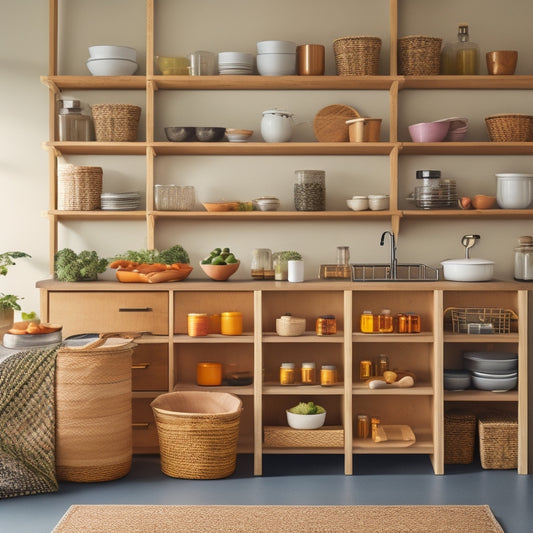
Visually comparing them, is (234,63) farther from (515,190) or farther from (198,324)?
(515,190)

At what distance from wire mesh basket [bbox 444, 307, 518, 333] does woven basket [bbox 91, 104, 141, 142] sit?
2.16m

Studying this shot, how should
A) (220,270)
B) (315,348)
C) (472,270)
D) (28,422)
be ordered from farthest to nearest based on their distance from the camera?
(315,348) → (220,270) → (472,270) → (28,422)

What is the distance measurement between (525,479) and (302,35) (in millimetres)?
2927

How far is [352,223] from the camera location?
529 centimetres

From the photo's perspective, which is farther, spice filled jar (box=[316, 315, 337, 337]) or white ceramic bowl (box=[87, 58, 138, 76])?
white ceramic bowl (box=[87, 58, 138, 76])

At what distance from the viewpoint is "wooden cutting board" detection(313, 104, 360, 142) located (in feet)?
16.9

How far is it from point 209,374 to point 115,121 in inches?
63.8

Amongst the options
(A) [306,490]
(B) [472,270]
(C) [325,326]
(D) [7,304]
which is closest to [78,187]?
(D) [7,304]

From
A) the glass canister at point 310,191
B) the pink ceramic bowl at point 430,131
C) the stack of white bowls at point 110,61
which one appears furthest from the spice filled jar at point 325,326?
the stack of white bowls at point 110,61

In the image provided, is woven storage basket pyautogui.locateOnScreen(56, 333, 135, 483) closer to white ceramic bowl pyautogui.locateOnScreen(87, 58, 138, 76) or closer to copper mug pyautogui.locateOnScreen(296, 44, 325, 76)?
white ceramic bowl pyautogui.locateOnScreen(87, 58, 138, 76)

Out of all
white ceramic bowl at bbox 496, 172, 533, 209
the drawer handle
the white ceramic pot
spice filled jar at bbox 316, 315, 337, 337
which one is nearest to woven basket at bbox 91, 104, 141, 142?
the drawer handle

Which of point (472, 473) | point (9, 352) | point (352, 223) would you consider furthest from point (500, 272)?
point (9, 352)

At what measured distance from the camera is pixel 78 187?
16.6 feet

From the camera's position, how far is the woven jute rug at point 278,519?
3646 mm
